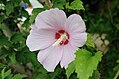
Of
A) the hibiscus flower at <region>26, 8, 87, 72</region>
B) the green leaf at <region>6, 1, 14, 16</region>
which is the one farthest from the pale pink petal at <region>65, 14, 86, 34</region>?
the green leaf at <region>6, 1, 14, 16</region>

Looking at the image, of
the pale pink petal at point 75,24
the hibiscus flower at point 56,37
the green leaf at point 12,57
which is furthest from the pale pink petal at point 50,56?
the green leaf at point 12,57

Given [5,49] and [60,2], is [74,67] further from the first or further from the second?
[5,49]

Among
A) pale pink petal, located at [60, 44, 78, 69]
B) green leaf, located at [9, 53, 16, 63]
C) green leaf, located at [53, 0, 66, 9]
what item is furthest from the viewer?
green leaf, located at [9, 53, 16, 63]

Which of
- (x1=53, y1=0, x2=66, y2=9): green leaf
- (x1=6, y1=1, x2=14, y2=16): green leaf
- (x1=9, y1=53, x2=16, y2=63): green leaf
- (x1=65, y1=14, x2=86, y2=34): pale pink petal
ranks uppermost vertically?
(x1=53, y1=0, x2=66, y2=9): green leaf

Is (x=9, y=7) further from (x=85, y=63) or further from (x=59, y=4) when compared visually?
(x=85, y=63)

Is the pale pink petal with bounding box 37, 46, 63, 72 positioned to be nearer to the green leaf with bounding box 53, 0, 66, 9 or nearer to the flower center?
the flower center

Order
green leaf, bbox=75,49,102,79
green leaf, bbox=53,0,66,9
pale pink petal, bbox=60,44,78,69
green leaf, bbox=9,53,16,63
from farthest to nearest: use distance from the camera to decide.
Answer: green leaf, bbox=9,53,16,63 → green leaf, bbox=53,0,66,9 → pale pink petal, bbox=60,44,78,69 → green leaf, bbox=75,49,102,79

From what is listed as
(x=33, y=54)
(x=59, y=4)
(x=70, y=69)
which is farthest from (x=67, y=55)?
(x=33, y=54)
